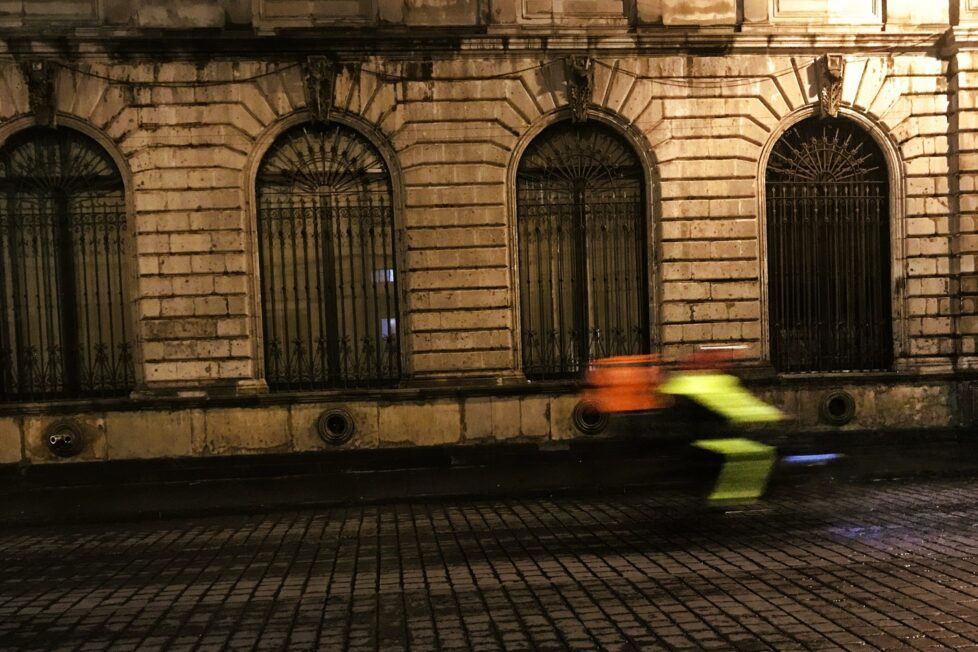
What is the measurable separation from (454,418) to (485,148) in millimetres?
4259

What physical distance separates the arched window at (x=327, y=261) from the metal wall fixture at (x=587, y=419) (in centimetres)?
293

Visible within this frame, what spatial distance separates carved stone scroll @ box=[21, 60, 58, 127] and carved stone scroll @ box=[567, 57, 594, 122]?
7.80 meters

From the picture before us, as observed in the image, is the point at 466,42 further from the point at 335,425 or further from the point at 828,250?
the point at 828,250

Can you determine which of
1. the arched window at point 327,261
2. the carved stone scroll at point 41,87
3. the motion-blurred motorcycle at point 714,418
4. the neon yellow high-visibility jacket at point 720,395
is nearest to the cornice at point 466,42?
the carved stone scroll at point 41,87

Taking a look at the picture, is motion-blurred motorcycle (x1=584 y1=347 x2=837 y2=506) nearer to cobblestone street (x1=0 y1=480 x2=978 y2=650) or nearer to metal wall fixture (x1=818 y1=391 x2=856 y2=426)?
cobblestone street (x1=0 y1=480 x2=978 y2=650)

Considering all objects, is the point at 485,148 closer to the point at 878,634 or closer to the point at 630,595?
the point at 630,595

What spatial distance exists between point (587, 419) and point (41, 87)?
9.69 meters

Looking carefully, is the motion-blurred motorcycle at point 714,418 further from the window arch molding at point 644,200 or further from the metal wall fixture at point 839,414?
the metal wall fixture at point 839,414

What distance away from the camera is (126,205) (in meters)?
14.1

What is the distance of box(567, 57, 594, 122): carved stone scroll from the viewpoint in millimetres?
14305

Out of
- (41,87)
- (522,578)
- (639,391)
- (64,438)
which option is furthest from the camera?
(64,438)

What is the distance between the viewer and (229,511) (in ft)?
37.9

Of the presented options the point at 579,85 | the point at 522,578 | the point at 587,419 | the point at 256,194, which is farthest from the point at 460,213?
the point at 522,578

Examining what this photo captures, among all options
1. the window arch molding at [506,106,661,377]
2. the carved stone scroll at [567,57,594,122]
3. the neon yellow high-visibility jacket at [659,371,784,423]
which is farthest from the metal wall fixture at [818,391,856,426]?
the neon yellow high-visibility jacket at [659,371,784,423]
